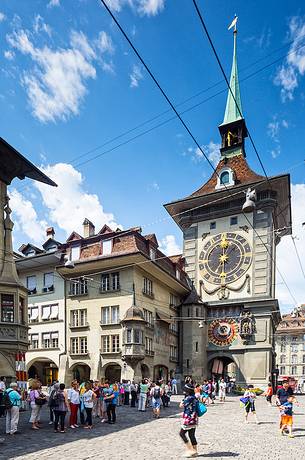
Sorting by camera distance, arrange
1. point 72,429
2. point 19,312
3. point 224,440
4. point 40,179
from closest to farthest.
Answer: point 224,440, point 72,429, point 19,312, point 40,179

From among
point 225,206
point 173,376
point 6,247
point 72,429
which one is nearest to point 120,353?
point 173,376

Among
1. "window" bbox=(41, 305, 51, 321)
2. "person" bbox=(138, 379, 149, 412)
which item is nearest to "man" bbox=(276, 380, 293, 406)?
"person" bbox=(138, 379, 149, 412)

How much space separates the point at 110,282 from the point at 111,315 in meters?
2.78

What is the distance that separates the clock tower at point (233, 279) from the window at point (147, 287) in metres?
6.35

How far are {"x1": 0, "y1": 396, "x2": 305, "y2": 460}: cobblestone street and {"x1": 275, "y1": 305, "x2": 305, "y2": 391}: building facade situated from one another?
80.6m

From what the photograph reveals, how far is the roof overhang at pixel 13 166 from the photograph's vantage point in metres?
22.8

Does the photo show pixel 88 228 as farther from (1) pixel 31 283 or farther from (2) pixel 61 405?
(2) pixel 61 405

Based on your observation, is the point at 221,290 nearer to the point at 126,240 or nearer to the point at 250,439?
the point at 126,240

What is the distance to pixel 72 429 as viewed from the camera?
45.2 ft

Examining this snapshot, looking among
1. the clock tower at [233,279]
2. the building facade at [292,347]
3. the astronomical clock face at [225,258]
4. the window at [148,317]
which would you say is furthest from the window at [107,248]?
the building facade at [292,347]

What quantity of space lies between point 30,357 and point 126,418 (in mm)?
20509

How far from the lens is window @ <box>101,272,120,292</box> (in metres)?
32.3

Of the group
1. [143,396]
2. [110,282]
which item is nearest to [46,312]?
[110,282]

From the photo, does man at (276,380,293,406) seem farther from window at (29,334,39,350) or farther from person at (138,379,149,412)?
window at (29,334,39,350)
